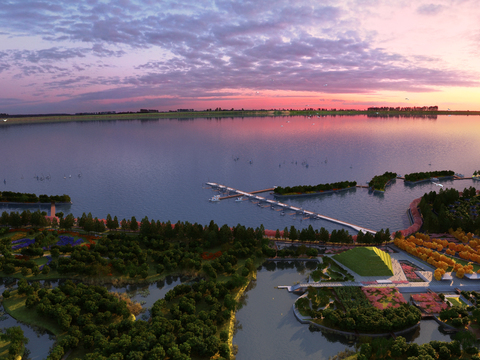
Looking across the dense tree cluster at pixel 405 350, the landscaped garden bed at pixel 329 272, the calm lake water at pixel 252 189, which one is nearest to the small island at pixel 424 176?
the calm lake water at pixel 252 189

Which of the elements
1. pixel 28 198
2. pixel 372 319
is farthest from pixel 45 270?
pixel 372 319

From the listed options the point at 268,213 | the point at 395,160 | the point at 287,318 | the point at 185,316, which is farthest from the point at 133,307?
the point at 395,160

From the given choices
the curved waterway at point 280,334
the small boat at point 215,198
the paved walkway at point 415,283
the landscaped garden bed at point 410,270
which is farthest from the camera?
the small boat at point 215,198

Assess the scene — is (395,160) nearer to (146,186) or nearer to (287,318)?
(146,186)

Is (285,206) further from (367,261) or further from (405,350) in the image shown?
(405,350)

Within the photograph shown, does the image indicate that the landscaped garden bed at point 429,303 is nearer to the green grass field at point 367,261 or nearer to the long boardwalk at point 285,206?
the green grass field at point 367,261

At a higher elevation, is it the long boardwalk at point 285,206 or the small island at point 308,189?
the small island at point 308,189

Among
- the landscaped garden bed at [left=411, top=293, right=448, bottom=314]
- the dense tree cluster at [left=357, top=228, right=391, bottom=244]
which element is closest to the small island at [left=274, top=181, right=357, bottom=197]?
the dense tree cluster at [left=357, top=228, right=391, bottom=244]
